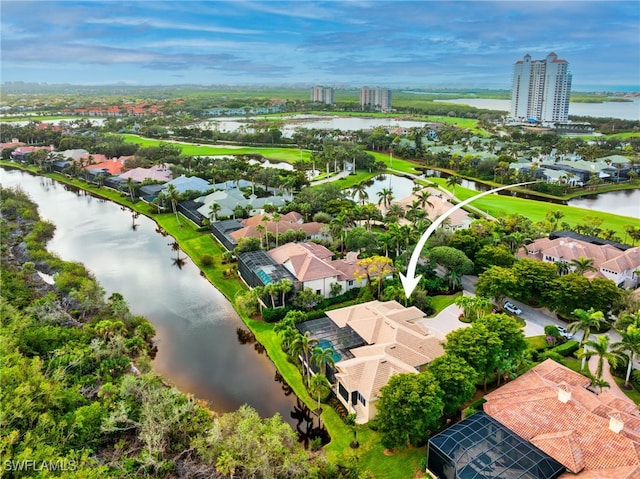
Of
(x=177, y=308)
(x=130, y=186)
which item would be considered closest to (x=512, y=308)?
(x=177, y=308)

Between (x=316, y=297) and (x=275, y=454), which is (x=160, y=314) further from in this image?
(x=275, y=454)

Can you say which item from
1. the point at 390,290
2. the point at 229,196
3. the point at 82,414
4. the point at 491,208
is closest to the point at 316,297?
the point at 390,290

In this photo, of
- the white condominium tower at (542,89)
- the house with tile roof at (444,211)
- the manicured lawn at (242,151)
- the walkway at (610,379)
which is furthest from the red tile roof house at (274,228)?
the white condominium tower at (542,89)

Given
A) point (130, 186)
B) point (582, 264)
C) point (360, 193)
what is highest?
point (360, 193)

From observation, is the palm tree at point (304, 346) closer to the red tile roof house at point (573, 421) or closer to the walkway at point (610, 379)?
the red tile roof house at point (573, 421)

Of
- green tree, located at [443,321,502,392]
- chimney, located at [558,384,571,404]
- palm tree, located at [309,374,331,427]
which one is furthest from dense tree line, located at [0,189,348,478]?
chimney, located at [558,384,571,404]

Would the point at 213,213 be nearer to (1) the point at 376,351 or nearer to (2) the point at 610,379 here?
(1) the point at 376,351
